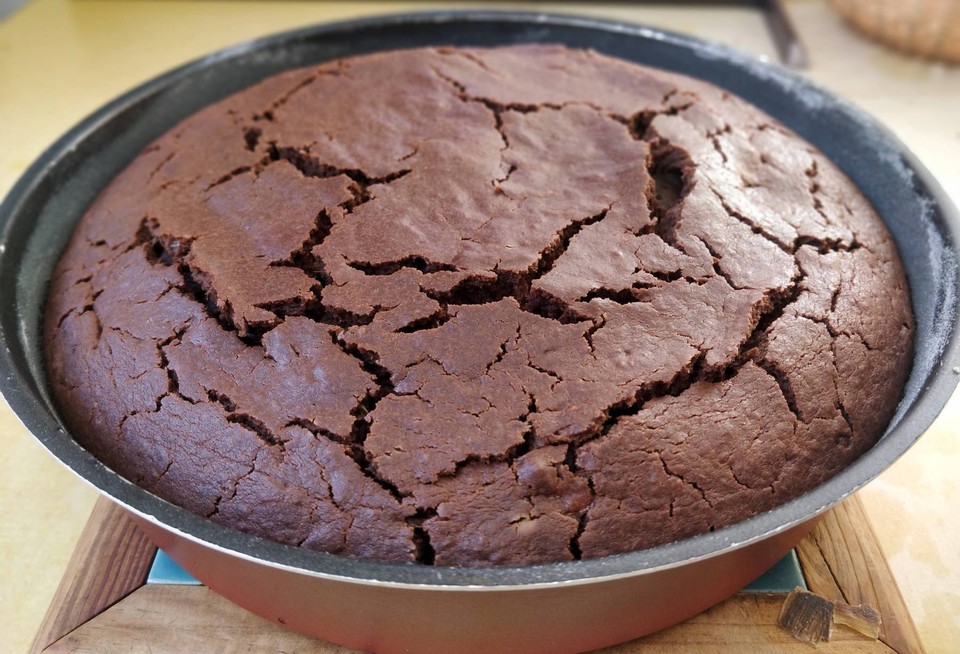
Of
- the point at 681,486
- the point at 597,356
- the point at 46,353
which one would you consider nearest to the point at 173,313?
the point at 46,353

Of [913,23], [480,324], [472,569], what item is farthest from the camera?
[913,23]

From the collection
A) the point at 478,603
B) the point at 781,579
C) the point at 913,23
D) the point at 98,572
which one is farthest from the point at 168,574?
the point at 913,23

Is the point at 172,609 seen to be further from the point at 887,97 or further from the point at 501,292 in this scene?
the point at 887,97

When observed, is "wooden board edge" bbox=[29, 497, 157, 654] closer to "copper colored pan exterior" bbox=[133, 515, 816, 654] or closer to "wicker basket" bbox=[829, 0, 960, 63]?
"copper colored pan exterior" bbox=[133, 515, 816, 654]

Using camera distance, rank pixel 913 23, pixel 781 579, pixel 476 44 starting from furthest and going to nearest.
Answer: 1. pixel 913 23
2. pixel 476 44
3. pixel 781 579

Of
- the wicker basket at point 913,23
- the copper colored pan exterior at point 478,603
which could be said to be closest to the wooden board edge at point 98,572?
the copper colored pan exterior at point 478,603

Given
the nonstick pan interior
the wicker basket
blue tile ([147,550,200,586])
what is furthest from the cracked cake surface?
the wicker basket

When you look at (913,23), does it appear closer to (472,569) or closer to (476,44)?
(476,44)
